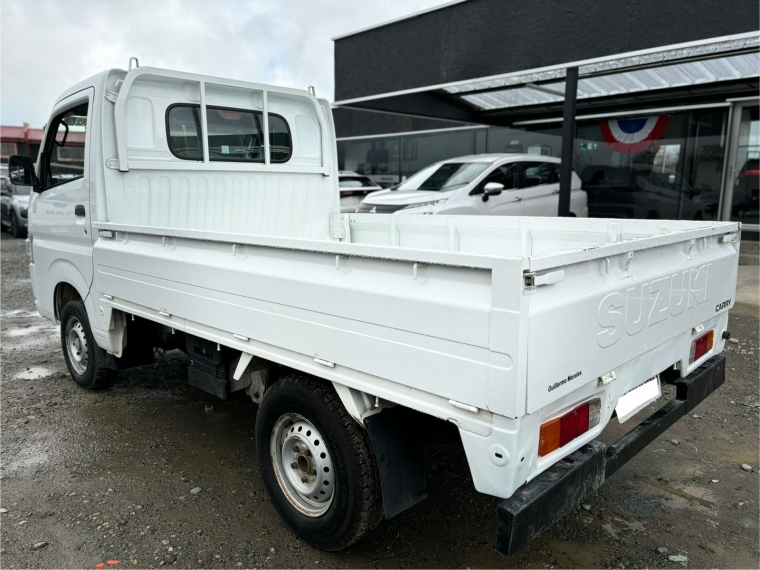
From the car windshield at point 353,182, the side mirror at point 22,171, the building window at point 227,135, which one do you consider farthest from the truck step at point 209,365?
the car windshield at point 353,182

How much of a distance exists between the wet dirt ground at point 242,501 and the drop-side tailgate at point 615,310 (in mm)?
749

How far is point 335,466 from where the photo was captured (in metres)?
2.58

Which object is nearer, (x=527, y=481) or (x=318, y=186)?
(x=527, y=481)

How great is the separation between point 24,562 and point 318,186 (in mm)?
3324

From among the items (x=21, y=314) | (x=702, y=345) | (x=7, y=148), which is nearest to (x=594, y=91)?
(x=702, y=345)

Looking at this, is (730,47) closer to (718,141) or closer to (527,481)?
(718,141)

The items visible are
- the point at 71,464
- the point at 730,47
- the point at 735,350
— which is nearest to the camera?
the point at 71,464

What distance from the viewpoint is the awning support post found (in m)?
7.70

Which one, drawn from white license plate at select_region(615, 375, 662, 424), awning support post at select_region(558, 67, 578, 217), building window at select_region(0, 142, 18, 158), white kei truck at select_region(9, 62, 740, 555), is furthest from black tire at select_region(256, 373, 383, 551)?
building window at select_region(0, 142, 18, 158)

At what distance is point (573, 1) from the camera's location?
25.1 feet

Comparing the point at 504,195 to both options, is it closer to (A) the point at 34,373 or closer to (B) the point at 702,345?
(B) the point at 702,345

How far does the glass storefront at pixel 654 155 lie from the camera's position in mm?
10914

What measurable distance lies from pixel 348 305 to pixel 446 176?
7663mm

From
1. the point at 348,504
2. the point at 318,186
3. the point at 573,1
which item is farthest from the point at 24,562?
the point at 573,1
